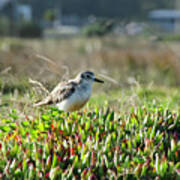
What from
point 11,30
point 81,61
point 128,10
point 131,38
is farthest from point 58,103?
point 128,10

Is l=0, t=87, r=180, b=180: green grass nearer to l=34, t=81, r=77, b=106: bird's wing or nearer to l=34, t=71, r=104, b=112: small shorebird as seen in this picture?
l=34, t=71, r=104, b=112: small shorebird

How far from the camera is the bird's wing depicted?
18.9ft

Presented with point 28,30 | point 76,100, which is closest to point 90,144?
point 76,100

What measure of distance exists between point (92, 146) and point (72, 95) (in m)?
1.33

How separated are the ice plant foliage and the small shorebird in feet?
0.59

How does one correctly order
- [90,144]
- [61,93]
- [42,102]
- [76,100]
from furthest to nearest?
[42,102]
[61,93]
[76,100]
[90,144]

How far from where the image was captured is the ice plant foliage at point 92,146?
4141 millimetres

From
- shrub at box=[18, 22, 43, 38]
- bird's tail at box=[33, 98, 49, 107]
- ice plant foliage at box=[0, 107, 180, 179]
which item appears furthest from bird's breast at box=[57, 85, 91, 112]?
shrub at box=[18, 22, 43, 38]

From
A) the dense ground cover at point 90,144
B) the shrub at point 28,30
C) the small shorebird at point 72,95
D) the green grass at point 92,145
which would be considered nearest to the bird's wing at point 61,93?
the small shorebird at point 72,95

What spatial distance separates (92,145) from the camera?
461 centimetres

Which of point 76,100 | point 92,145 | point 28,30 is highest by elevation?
point 76,100

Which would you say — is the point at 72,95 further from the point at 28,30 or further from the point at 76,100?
the point at 28,30

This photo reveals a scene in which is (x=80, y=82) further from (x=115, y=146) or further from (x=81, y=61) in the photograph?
(x=81, y=61)

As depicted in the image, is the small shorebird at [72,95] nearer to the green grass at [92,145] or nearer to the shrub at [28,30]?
the green grass at [92,145]
